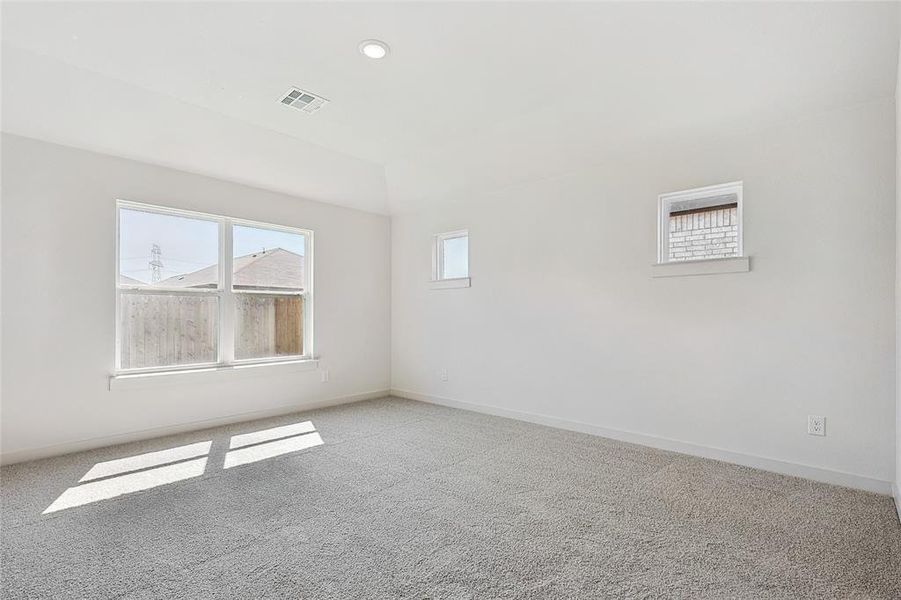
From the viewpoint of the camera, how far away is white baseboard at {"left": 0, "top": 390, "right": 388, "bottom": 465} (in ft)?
10.8

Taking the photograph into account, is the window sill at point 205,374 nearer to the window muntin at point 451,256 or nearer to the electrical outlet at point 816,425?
the window muntin at point 451,256

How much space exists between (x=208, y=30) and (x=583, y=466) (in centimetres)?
354

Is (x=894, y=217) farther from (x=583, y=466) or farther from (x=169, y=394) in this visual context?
(x=169, y=394)

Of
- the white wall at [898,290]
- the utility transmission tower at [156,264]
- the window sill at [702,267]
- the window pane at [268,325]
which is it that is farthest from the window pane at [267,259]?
the white wall at [898,290]

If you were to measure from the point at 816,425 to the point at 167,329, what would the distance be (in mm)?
5014

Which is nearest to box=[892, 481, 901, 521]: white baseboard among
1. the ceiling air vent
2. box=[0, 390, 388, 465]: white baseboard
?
the ceiling air vent

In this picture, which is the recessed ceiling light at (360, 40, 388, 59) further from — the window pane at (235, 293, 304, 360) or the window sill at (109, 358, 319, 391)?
the window sill at (109, 358, 319, 391)

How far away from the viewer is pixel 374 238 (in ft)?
18.7

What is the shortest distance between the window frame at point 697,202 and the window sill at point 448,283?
201 cm

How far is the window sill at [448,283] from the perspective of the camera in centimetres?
500

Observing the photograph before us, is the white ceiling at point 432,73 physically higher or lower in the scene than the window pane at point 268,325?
higher

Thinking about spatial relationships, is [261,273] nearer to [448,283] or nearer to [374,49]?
[448,283]

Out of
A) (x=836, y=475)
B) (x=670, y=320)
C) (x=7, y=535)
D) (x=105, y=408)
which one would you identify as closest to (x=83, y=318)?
(x=105, y=408)

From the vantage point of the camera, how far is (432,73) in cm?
300
